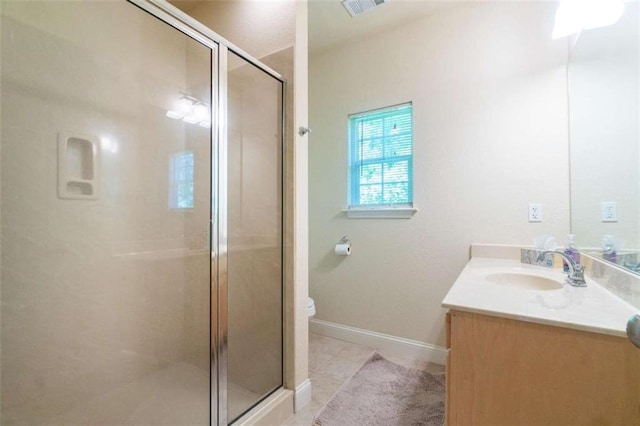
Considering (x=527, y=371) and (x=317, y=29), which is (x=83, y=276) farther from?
(x=317, y=29)

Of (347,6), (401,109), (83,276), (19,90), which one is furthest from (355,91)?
(83,276)

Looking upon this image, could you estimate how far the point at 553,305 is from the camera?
90cm

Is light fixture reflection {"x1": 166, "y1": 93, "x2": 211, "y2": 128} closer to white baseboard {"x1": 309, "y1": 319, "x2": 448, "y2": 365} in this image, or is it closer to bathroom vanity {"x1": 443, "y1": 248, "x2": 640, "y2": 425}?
bathroom vanity {"x1": 443, "y1": 248, "x2": 640, "y2": 425}

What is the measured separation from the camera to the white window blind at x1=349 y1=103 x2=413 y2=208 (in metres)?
2.16

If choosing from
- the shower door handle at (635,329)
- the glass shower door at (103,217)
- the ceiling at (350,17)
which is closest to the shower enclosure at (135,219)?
the glass shower door at (103,217)

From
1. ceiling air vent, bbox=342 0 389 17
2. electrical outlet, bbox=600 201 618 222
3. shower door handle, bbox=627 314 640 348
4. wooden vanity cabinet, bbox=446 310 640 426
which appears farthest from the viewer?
ceiling air vent, bbox=342 0 389 17

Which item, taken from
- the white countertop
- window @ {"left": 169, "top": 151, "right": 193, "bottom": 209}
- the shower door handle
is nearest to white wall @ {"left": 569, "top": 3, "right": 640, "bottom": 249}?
the white countertop

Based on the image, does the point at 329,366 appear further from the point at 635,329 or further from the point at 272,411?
the point at 635,329

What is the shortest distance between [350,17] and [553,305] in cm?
220

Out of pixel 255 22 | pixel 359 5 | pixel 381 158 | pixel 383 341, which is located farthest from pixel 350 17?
pixel 383 341

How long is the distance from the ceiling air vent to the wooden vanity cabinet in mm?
2054

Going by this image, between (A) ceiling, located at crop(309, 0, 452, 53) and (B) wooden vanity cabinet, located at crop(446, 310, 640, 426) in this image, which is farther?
(A) ceiling, located at crop(309, 0, 452, 53)

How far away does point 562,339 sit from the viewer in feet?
2.53

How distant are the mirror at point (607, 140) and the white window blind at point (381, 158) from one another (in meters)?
0.95
